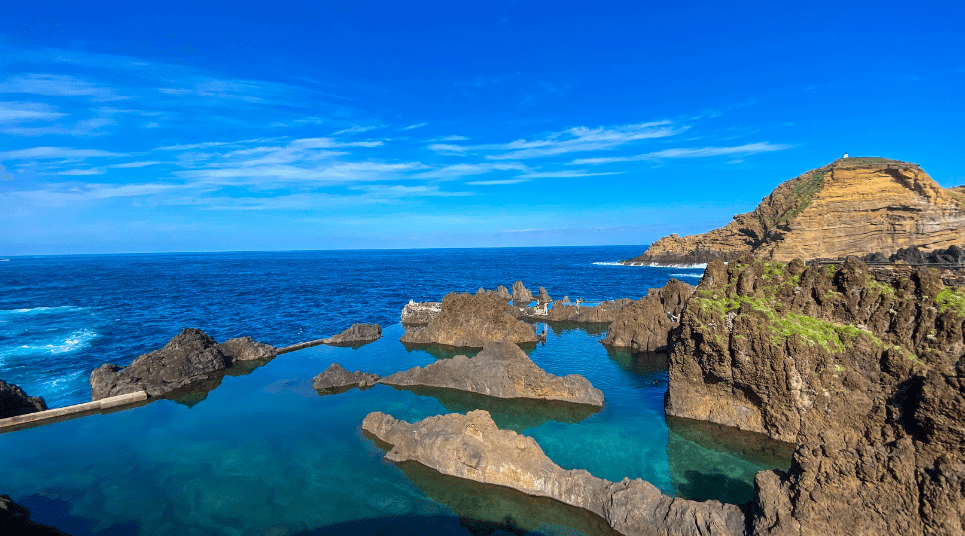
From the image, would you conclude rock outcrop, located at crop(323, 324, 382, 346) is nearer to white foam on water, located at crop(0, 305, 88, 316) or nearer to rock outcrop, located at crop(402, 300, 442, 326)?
rock outcrop, located at crop(402, 300, 442, 326)

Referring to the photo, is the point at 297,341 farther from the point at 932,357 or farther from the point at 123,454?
A: the point at 932,357

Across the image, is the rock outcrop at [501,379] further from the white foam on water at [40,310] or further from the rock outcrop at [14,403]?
the white foam on water at [40,310]

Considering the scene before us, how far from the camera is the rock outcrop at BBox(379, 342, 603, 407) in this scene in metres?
23.4

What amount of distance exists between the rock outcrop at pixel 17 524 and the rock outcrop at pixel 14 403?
→ 47.3 ft

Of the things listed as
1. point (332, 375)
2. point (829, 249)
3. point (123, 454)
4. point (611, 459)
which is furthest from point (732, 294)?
point (829, 249)

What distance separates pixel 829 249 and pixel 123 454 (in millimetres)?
103637

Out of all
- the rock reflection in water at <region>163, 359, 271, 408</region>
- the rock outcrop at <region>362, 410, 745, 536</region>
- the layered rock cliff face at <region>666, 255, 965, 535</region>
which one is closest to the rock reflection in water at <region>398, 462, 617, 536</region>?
the rock outcrop at <region>362, 410, 745, 536</region>

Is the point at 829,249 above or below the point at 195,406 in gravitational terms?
above

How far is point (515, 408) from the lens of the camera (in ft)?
75.0

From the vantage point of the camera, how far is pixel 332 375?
26.6 metres

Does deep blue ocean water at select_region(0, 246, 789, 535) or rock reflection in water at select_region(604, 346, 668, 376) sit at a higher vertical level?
rock reflection in water at select_region(604, 346, 668, 376)

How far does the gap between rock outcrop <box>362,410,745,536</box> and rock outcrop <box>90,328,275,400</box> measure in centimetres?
1665

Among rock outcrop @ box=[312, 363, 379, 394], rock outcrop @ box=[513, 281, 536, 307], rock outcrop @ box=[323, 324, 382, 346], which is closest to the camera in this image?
rock outcrop @ box=[312, 363, 379, 394]

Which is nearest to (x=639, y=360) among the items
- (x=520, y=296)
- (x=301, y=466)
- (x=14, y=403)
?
(x=301, y=466)
